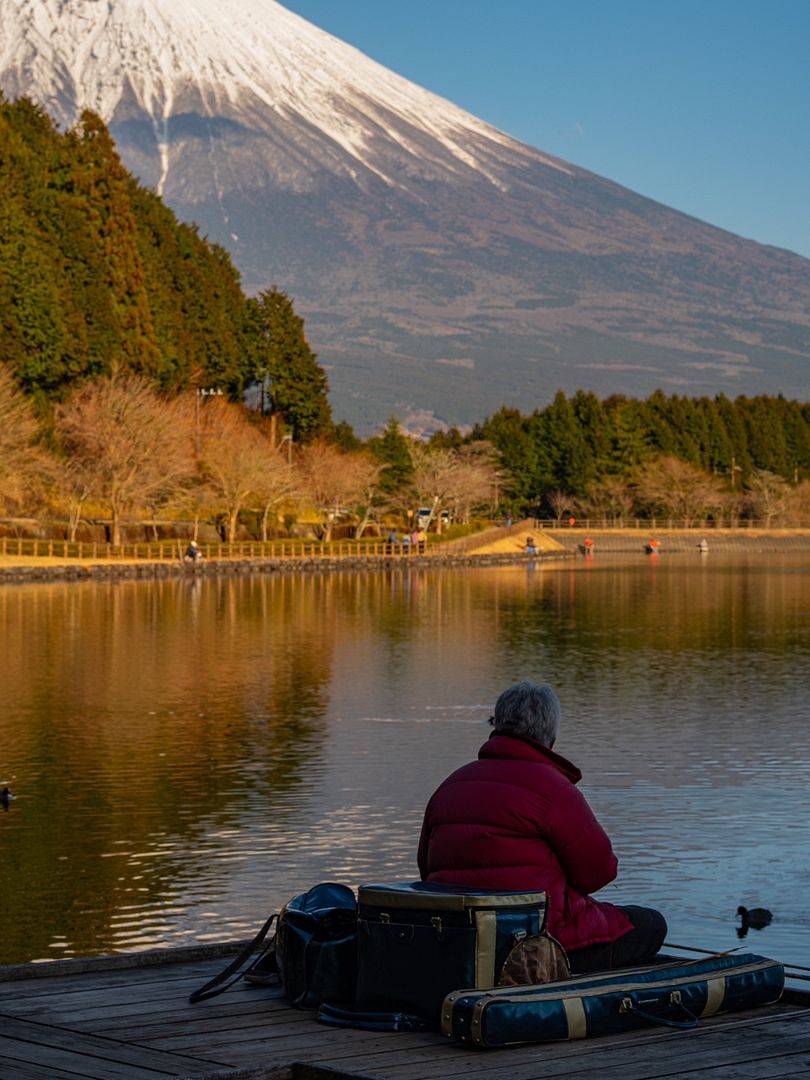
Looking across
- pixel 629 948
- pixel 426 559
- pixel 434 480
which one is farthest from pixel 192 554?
pixel 629 948

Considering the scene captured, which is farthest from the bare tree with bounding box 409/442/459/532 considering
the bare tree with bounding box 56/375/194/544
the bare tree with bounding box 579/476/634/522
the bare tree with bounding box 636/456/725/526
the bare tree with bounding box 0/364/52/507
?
the bare tree with bounding box 0/364/52/507

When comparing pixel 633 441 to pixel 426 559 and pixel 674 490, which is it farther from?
pixel 426 559

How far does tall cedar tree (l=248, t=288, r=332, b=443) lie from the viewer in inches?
4350

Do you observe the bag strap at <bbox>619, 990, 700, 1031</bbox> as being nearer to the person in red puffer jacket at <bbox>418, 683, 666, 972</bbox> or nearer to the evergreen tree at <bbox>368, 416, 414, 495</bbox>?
the person in red puffer jacket at <bbox>418, 683, 666, 972</bbox>

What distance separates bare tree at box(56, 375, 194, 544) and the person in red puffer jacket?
238 ft

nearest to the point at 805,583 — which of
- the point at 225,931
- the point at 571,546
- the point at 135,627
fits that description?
the point at 135,627

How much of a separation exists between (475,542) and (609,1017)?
337 ft

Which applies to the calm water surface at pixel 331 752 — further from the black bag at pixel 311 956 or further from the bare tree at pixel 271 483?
the bare tree at pixel 271 483

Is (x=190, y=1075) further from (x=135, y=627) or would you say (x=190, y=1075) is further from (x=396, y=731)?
(x=135, y=627)

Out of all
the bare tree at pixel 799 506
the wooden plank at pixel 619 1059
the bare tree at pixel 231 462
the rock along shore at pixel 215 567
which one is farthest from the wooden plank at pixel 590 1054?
the bare tree at pixel 799 506

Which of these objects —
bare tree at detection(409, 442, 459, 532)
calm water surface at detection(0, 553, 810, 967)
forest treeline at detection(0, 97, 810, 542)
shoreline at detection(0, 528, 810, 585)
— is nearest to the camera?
calm water surface at detection(0, 553, 810, 967)

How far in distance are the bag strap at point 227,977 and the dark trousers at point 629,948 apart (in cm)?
144

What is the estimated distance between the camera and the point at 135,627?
4641 centimetres

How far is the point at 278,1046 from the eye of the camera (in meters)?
7.75
